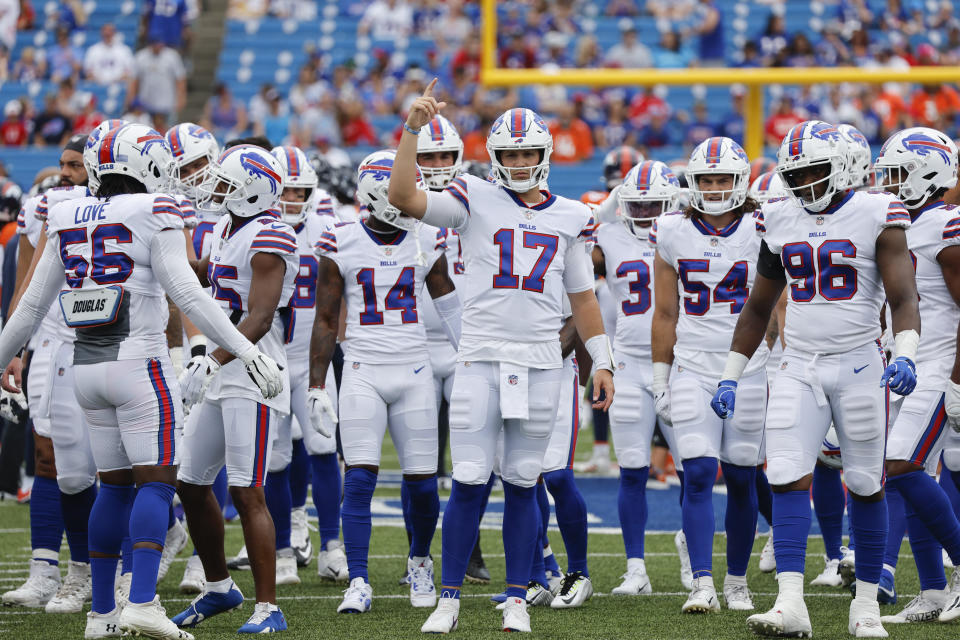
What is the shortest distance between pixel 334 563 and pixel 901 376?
3008 millimetres

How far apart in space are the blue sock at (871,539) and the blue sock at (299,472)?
10.2 ft

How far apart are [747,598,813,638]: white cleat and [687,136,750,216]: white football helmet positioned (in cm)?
185

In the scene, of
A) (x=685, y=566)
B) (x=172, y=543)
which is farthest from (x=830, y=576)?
(x=172, y=543)

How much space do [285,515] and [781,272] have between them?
2.76 metres

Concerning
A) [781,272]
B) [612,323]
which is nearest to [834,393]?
[781,272]

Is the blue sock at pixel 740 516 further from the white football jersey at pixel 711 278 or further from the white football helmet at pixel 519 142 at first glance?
the white football helmet at pixel 519 142

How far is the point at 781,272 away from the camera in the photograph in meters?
5.51

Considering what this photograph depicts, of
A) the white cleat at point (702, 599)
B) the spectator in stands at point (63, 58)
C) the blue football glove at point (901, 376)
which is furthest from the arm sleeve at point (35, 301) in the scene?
the spectator in stands at point (63, 58)

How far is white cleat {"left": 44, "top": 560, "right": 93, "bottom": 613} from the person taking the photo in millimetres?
5938

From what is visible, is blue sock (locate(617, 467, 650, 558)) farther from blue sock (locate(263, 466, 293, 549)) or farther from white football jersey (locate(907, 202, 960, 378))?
blue sock (locate(263, 466, 293, 549))

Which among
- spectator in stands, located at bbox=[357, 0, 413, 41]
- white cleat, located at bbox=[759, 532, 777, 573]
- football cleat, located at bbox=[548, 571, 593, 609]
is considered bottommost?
white cleat, located at bbox=[759, 532, 777, 573]

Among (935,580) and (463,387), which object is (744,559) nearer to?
(935,580)

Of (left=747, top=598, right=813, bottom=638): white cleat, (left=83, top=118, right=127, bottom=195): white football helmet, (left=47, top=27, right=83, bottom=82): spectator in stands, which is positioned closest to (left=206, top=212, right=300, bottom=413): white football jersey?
(left=83, top=118, right=127, bottom=195): white football helmet

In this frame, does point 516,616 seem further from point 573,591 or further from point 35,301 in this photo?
point 35,301
